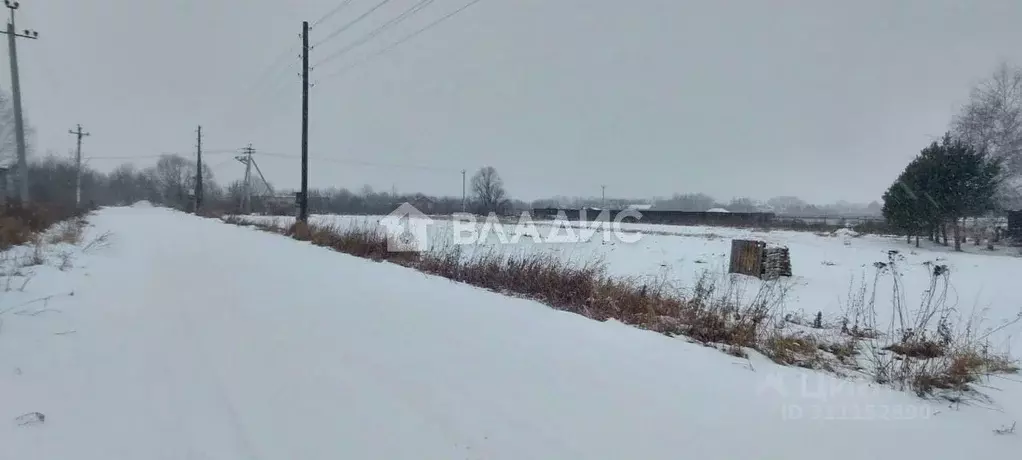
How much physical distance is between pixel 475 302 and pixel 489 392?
9.21ft

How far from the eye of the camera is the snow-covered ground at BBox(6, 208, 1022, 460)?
7.32ft

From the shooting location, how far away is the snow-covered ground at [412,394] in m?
2.23

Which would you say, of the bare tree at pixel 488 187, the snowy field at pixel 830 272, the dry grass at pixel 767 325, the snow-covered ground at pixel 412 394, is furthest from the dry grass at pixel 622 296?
the bare tree at pixel 488 187

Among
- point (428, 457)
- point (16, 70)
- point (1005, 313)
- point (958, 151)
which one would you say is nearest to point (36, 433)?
point (428, 457)

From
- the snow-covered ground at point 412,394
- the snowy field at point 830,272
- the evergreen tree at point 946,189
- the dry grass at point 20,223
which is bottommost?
the snowy field at point 830,272

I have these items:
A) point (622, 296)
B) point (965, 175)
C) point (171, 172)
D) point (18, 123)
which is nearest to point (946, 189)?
point (965, 175)

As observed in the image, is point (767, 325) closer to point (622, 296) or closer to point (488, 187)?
point (622, 296)

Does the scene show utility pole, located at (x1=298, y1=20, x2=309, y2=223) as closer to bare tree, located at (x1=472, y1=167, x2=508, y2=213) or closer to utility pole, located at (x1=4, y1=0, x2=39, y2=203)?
utility pole, located at (x1=4, y1=0, x2=39, y2=203)

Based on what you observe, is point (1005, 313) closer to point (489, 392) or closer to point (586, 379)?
point (586, 379)

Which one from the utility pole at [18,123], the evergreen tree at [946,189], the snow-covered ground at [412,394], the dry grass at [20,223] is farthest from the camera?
the evergreen tree at [946,189]

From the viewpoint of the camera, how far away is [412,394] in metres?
2.77

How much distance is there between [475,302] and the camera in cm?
561

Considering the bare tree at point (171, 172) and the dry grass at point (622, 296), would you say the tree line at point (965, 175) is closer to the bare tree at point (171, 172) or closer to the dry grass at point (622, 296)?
the dry grass at point (622, 296)

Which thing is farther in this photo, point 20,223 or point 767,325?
point 20,223
